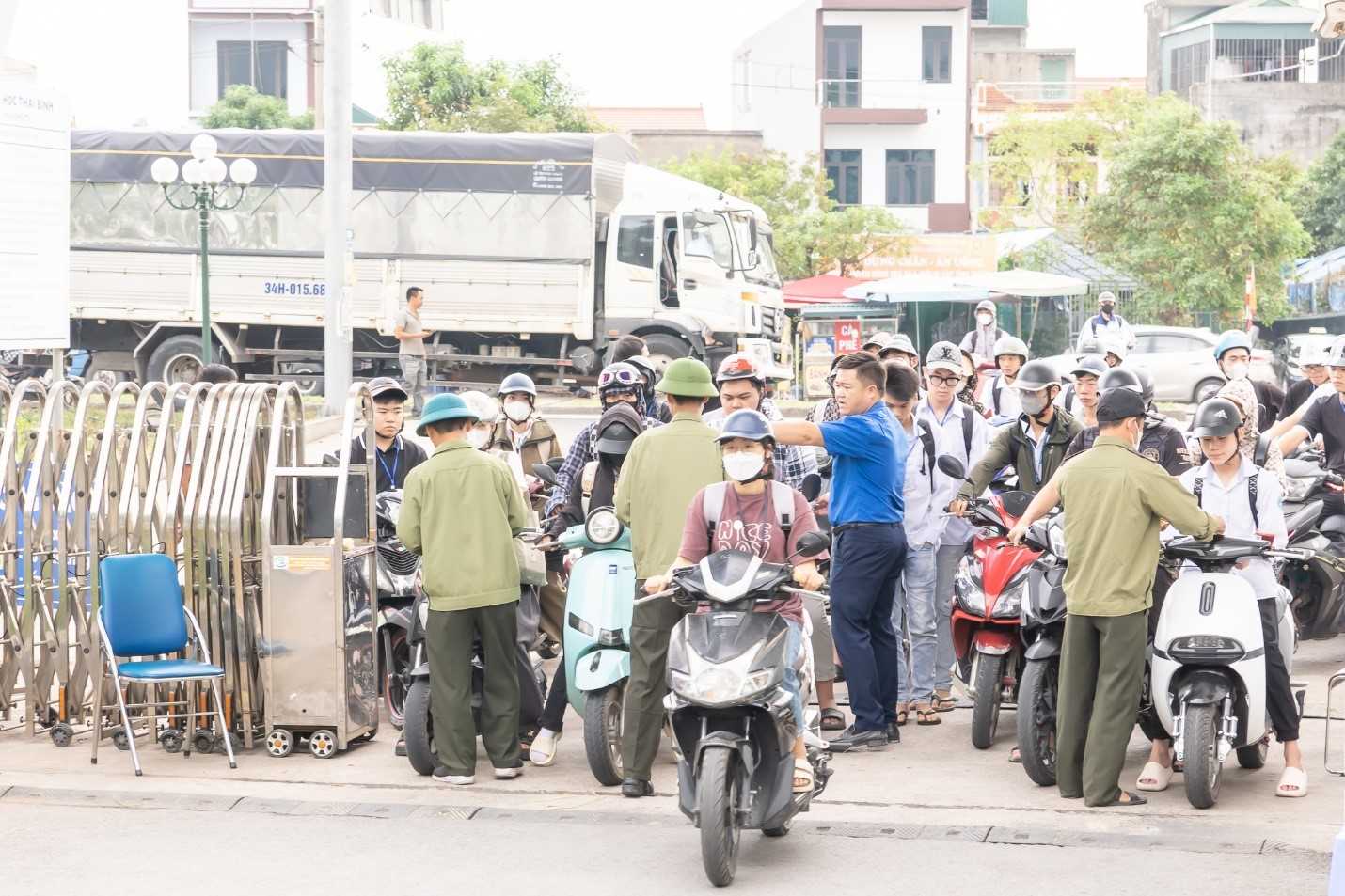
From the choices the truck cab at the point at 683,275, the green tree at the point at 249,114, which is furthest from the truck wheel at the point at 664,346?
the green tree at the point at 249,114

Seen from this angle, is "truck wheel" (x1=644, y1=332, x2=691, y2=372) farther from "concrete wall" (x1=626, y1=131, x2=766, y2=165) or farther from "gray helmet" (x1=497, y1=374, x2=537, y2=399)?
"concrete wall" (x1=626, y1=131, x2=766, y2=165)

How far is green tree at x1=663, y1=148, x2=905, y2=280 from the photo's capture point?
4091 cm

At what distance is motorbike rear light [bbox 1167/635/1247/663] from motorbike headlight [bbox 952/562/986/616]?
1.25 meters

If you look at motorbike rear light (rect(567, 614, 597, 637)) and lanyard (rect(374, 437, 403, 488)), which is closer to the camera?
motorbike rear light (rect(567, 614, 597, 637))

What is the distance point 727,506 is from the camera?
269 inches

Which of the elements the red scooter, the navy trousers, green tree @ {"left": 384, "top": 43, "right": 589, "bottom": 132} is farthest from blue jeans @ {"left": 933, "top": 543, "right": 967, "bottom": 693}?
green tree @ {"left": 384, "top": 43, "right": 589, "bottom": 132}

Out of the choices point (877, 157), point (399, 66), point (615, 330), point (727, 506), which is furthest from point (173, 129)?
point (877, 157)

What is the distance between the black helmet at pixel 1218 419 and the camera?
729 cm

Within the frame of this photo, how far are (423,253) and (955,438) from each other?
18021 millimetres

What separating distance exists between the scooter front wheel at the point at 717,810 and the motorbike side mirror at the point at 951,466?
229 centimetres

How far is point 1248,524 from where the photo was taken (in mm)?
7398

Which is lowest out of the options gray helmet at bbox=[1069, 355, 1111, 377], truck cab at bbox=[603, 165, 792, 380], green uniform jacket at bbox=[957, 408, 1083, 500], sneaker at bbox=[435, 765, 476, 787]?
sneaker at bbox=[435, 765, 476, 787]

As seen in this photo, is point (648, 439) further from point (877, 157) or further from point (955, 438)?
point (877, 157)

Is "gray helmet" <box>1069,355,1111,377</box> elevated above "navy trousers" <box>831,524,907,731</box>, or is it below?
above
